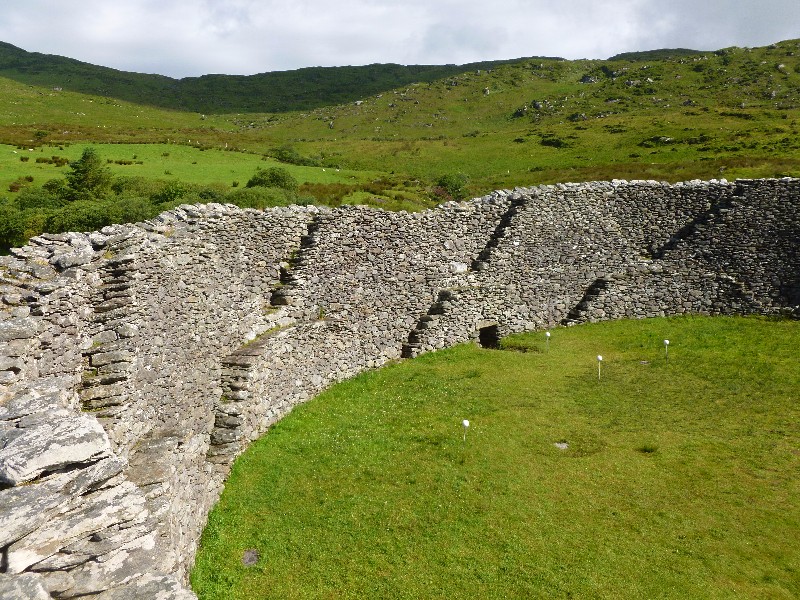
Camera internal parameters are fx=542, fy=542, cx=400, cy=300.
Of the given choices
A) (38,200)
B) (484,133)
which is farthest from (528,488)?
(484,133)

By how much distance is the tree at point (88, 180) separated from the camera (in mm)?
41441

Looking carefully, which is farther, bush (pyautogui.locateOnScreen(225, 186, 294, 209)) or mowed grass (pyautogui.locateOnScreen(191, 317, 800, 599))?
bush (pyautogui.locateOnScreen(225, 186, 294, 209))

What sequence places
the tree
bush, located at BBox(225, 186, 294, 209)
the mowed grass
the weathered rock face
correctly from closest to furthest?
the weathered rock face
the mowed grass
bush, located at BBox(225, 186, 294, 209)
the tree

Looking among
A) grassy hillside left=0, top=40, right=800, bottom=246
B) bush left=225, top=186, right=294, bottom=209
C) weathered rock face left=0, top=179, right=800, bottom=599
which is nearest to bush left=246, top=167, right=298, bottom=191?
grassy hillside left=0, top=40, right=800, bottom=246

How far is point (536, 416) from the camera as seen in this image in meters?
16.3

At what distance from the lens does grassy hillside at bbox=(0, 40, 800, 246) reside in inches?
2031

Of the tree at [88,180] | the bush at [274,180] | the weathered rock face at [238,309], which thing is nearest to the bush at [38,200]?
the tree at [88,180]

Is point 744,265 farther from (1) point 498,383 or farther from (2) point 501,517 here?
(2) point 501,517

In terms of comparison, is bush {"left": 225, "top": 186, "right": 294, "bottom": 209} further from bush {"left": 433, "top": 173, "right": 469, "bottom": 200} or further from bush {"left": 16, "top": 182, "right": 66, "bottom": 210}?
bush {"left": 433, "top": 173, "right": 469, "bottom": 200}

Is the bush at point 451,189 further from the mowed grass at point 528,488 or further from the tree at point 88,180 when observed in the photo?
the mowed grass at point 528,488

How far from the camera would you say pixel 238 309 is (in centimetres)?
1655

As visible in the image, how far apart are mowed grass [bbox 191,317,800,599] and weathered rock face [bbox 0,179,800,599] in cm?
168

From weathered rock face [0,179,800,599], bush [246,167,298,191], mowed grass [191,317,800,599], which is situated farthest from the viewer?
bush [246,167,298,191]

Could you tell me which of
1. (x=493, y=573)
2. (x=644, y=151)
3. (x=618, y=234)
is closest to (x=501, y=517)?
(x=493, y=573)
